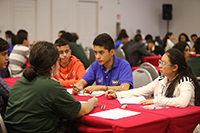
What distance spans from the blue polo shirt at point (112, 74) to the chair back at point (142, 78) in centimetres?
35

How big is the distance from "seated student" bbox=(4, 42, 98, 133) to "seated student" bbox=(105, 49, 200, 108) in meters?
0.76

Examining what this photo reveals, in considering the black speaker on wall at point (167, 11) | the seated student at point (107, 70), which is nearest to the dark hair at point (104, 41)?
the seated student at point (107, 70)

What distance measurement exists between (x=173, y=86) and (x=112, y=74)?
819 mm

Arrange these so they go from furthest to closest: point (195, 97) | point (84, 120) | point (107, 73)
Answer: point (107, 73) → point (195, 97) → point (84, 120)

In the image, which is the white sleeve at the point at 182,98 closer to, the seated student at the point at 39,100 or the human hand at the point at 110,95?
the human hand at the point at 110,95

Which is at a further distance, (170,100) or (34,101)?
(170,100)

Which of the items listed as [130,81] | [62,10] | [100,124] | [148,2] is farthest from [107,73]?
[148,2]

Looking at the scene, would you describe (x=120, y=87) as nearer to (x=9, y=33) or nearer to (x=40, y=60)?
(x=40, y=60)

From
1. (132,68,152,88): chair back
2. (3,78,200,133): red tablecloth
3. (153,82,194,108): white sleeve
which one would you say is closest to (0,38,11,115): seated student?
(3,78,200,133): red tablecloth

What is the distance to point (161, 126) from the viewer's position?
1.76m

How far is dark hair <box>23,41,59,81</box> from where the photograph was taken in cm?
178

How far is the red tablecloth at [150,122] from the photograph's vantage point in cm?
166

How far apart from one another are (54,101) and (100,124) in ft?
1.18

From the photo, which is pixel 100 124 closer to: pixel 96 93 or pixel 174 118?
pixel 174 118
